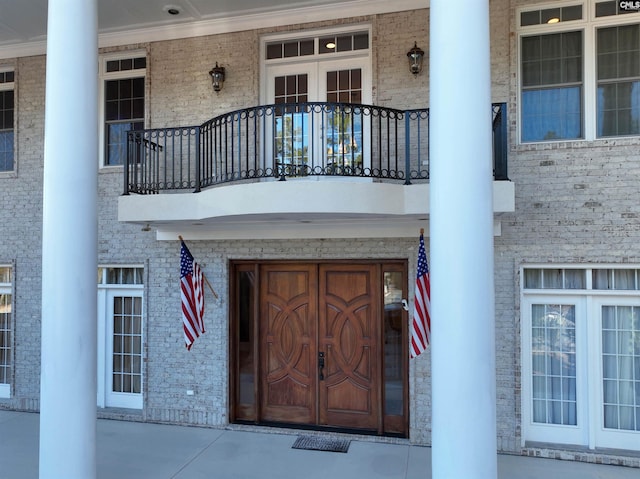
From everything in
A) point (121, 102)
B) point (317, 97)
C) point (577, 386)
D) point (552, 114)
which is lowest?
point (577, 386)

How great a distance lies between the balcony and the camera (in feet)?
19.7

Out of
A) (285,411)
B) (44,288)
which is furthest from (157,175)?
(285,411)

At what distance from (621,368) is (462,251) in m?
4.25

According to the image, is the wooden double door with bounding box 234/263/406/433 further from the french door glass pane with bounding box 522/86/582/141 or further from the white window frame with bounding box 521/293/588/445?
the french door glass pane with bounding box 522/86/582/141

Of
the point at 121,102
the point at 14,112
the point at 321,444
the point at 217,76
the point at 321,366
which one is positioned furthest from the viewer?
the point at 14,112

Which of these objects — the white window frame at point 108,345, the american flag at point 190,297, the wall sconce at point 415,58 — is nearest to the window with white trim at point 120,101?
the white window frame at point 108,345

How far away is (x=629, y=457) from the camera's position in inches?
251

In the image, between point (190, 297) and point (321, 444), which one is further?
point (190, 297)

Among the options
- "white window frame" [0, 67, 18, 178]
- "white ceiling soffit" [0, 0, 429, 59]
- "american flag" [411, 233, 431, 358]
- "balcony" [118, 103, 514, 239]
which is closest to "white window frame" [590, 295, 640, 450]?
"balcony" [118, 103, 514, 239]

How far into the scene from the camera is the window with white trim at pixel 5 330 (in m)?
8.95

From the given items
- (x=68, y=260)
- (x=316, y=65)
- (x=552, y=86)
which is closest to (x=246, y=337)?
(x=68, y=260)

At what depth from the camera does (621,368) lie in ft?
21.8

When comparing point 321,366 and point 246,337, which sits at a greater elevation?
point 246,337

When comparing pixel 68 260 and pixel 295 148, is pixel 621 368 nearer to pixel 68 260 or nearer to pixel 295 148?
pixel 295 148
